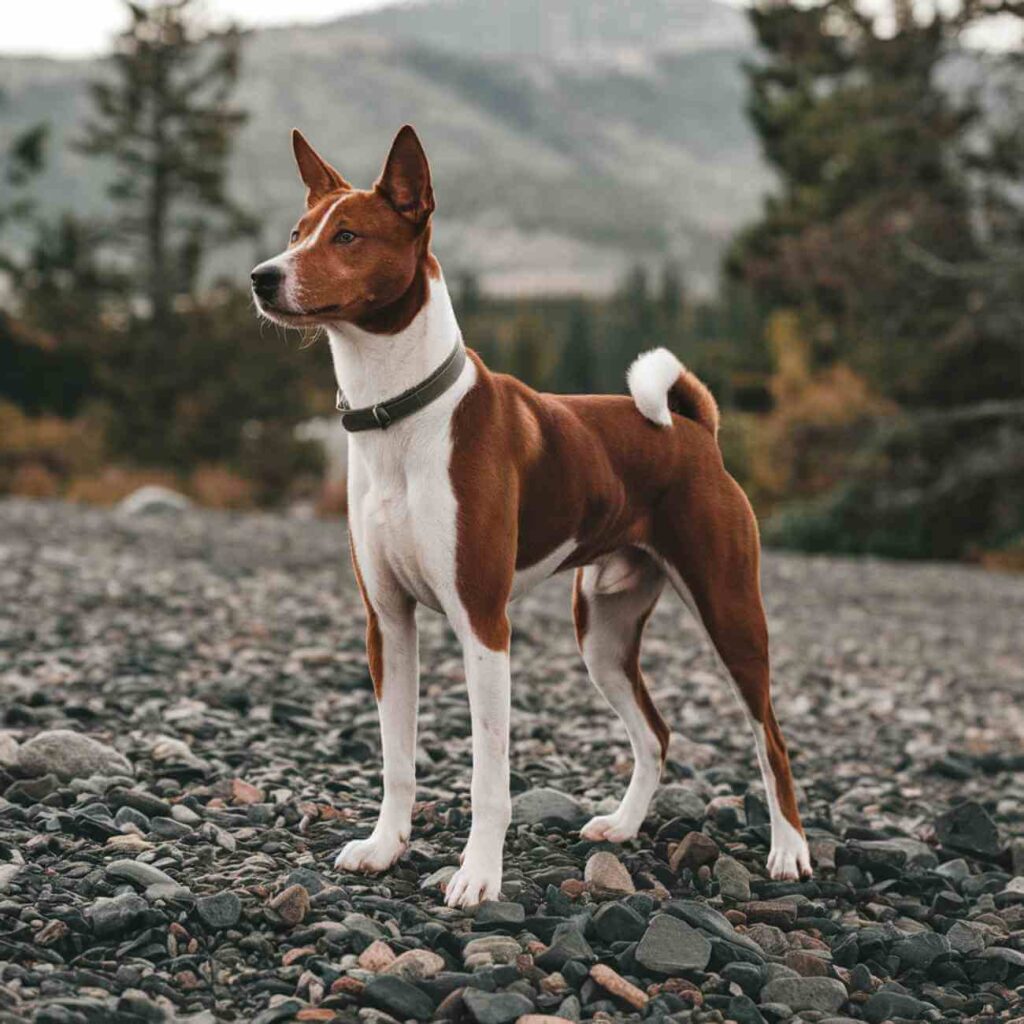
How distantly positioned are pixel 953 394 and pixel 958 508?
2414mm

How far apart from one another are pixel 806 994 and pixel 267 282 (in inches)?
113

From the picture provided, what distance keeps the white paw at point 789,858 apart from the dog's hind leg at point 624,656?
0.56 meters

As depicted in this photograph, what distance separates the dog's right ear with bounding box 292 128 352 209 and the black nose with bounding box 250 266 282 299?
21.9 inches

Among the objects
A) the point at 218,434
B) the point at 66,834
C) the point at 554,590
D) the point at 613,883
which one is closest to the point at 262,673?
the point at 66,834

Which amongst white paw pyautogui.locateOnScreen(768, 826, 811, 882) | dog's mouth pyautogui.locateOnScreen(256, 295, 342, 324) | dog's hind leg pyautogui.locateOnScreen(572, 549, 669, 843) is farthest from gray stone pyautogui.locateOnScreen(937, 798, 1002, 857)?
dog's mouth pyautogui.locateOnScreen(256, 295, 342, 324)

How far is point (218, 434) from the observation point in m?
→ 31.0

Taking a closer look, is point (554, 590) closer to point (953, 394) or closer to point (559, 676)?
point (559, 676)

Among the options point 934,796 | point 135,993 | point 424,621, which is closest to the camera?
point 135,993

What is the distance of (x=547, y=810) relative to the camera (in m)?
5.62

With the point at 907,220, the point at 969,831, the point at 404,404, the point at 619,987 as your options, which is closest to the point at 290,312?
the point at 404,404

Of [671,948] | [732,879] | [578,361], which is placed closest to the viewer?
[671,948]

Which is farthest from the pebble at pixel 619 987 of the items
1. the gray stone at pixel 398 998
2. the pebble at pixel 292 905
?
the pebble at pixel 292 905

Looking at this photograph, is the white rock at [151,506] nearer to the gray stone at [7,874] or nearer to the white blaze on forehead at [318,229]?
the gray stone at [7,874]

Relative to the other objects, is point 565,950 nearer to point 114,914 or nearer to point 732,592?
point 114,914
